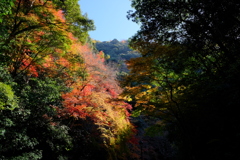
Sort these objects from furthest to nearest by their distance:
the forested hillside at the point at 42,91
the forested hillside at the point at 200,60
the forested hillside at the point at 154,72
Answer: the forested hillside at the point at 42,91 → the forested hillside at the point at 154,72 → the forested hillside at the point at 200,60

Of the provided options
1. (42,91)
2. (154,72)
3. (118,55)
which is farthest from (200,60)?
(118,55)

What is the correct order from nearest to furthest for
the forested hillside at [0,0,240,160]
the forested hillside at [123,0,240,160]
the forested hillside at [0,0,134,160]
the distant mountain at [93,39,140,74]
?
1. the forested hillside at [123,0,240,160]
2. the forested hillside at [0,0,240,160]
3. the forested hillside at [0,0,134,160]
4. the distant mountain at [93,39,140,74]

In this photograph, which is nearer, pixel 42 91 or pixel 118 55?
pixel 42 91

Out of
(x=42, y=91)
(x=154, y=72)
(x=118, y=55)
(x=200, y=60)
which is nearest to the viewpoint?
(x=200, y=60)

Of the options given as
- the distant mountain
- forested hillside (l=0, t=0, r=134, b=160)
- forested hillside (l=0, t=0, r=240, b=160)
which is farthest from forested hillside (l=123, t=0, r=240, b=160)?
the distant mountain

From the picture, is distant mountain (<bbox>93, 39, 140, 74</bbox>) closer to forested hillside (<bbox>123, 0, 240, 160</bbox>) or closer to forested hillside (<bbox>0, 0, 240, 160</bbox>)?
forested hillside (<bbox>0, 0, 240, 160</bbox>)

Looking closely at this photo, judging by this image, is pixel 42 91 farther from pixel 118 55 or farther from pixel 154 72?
pixel 118 55

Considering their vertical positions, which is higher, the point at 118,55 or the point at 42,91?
the point at 118,55

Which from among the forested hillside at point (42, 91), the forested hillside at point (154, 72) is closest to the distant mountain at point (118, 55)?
the forested hillside at point (42, 91)

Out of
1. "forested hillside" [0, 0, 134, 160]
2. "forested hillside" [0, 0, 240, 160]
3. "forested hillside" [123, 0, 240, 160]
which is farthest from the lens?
"forested hillside" [0, 0, 134, 160]

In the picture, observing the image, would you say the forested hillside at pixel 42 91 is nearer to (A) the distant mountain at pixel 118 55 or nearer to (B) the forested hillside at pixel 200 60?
(B) the forested hillside at pixel 200 60

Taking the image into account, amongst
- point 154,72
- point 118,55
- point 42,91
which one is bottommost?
point 154,72

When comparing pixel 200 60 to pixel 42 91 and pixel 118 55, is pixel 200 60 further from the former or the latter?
pixel 118 55

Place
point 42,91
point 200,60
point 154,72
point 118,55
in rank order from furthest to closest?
point 118,55
point 154,72
point 42,91
point 200,60
